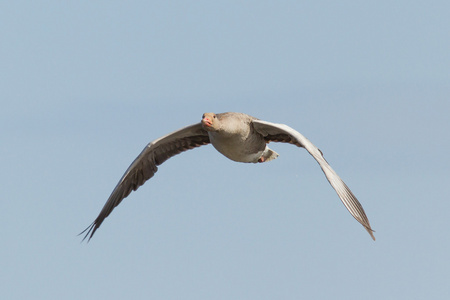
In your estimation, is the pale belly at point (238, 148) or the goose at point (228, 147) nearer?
the goose at point (228, 147)

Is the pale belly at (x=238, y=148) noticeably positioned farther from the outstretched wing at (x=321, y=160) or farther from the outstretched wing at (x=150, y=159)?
the outstretched wing at (x=150, y=159)

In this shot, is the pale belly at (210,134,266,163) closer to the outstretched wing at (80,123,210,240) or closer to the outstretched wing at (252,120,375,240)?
the outstretched wing at (252,120,375,240)

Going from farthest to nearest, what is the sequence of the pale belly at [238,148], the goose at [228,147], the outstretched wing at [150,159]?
the outstretched wing at [150,159], the pale belly at [238,148], the goose at [228,147]

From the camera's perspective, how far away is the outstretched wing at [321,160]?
14742 mm

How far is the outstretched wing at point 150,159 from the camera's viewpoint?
58.4ft

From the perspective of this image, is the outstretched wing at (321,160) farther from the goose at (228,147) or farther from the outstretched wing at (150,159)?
the outstretched wing at (150,159)

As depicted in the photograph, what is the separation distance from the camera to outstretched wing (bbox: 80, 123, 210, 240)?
17812 millimetres

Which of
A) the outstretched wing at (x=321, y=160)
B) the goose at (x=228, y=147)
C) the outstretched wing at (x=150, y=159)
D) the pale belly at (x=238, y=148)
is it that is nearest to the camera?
the outstretched wing at (x=321, y=160)

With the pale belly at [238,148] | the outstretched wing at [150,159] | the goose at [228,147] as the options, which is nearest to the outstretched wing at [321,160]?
the goose at [228,147]

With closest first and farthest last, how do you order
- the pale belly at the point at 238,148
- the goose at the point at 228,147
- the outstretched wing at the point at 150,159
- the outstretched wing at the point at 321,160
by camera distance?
the outstretched wing at the point at 321,160
the goose at the point at 228,147
the pale belly at the point at 238,148
the outstretched wing at the point at 150,159

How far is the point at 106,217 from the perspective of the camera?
18969 millimetres

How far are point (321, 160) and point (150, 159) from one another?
15.9ft

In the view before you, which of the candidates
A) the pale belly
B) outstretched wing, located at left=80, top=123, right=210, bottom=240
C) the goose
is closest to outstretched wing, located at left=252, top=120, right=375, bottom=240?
the goose

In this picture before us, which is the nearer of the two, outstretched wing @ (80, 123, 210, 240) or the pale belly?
the pale belly
